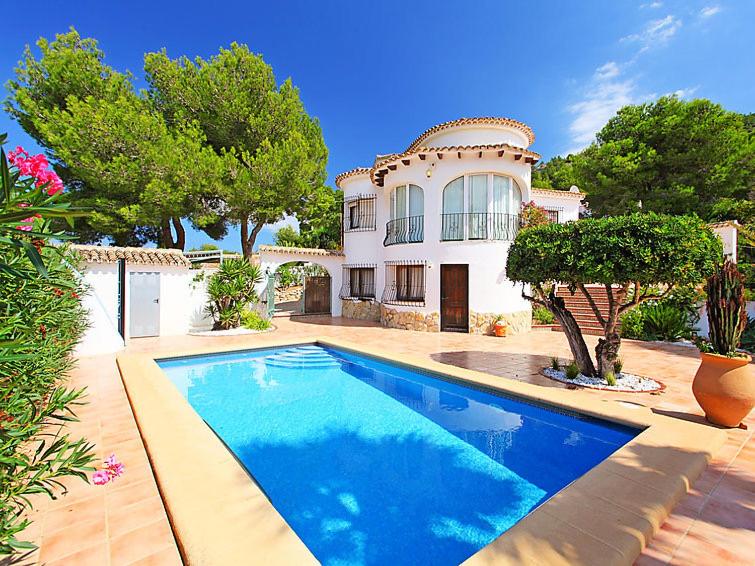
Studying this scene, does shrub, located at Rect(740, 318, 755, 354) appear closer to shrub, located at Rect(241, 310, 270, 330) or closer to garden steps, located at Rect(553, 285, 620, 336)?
garden steps, located at Rect(553, 285, 620, 336)

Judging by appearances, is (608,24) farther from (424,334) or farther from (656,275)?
(424,334)

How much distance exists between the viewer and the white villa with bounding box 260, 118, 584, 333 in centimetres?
1459

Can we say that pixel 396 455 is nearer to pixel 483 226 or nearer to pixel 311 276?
pixel 483 226

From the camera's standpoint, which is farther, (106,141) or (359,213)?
(359,213)

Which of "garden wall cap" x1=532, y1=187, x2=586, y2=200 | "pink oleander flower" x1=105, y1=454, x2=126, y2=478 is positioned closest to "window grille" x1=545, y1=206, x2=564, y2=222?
"garden wall cap" x1=532, y1=187, x2=586, y2=200

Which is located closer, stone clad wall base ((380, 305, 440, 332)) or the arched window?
stone clad wall base ((380, 305, 440, 332))

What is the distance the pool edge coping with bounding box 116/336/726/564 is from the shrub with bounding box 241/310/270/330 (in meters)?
9.84

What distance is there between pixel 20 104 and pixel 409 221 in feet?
72.1

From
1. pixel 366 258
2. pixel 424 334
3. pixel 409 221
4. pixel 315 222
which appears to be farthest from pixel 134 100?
pixel 424 334

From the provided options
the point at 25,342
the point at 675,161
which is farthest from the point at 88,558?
the point at 675,161

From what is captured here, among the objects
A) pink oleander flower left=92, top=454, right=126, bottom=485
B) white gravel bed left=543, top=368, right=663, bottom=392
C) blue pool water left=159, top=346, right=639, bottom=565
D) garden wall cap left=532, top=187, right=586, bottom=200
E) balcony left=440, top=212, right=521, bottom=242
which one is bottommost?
blue pool water left=159, top=346, right=639, bottom=565

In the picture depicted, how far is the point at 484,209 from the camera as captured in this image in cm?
1490

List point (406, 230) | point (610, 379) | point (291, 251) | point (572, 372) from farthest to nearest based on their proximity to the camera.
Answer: point (291, 251) < point (406, 230) < point (572, 372) < point (610, 379)

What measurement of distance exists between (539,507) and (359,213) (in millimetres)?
18393
